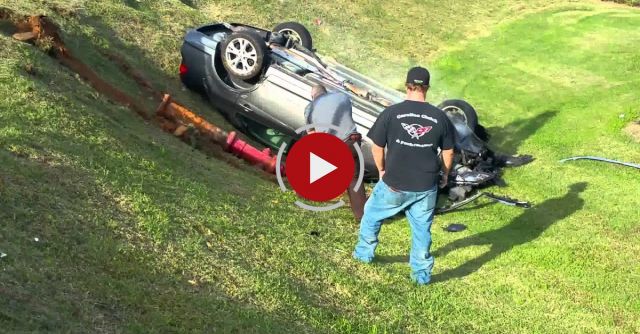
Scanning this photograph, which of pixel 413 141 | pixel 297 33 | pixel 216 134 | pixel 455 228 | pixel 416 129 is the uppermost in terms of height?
pixel 416 129

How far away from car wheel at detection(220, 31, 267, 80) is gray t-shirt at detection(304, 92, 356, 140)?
2.18m

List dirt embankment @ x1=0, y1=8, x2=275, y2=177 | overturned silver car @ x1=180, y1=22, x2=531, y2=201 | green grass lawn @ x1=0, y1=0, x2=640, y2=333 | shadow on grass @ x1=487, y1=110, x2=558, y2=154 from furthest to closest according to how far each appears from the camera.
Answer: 1. shadow on grass @ x1=487, y1=110, x2=558, y2=154
2. overturned silver car @ x1=180, y1=22, x2=531, y2=201
3. dirt embankment @ x1=0, y1=8, x2=275, y2=177
4. green grass lawn @ x1=0, y1=0, x2=640, y2=333

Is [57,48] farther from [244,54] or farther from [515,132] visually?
[515,132]

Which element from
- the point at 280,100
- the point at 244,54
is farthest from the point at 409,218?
the point at 244,54

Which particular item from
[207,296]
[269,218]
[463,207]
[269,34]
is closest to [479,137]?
[463,207]

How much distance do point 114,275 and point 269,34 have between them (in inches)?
291

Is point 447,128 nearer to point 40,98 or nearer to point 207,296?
point 207,296

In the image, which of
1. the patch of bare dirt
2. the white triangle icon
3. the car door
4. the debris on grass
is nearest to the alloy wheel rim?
the car door

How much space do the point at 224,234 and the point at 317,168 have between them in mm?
1304

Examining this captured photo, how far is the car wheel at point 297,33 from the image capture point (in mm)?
12484

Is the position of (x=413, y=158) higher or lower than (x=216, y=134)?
higher

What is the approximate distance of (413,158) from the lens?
6.04 meters
